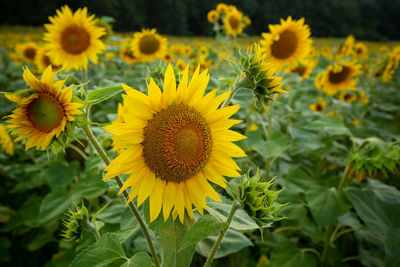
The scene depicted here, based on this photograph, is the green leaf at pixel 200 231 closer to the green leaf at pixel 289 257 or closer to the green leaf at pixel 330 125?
the green leaf at pixel 289 257

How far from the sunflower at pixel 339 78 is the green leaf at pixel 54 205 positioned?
10.7ft

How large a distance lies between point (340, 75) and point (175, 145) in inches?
128

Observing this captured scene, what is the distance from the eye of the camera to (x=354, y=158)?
1.79m

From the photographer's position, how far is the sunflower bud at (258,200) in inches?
34.6

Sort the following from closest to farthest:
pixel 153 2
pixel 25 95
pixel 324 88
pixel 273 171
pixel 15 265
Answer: pixel 25 95 → pixel 15 265 → pixel 273 171 → pixel 324 88 → pixel 153 2

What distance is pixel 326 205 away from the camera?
1.76 meters

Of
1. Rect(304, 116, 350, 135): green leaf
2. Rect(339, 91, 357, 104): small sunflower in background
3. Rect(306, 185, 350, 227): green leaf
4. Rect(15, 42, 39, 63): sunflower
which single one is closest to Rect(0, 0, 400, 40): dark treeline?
Rect(339, 91, 357, 104): small sunflower in background

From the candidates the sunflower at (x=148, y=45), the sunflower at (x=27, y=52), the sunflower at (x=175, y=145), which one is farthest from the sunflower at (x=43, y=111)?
the sunflower at (x=27, y=52)

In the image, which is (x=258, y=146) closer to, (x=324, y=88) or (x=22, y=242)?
(x=324, y=88)

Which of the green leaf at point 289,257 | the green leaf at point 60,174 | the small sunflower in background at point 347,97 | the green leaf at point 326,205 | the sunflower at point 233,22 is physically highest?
the sunflower at point 233,22

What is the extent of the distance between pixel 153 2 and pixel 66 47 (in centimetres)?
2588

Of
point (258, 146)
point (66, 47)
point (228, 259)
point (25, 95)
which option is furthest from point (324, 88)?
point (25, 95)

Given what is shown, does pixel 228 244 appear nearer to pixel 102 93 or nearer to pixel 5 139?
pixel 102 93

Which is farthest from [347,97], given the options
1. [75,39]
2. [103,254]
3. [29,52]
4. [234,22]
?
[29,52]
